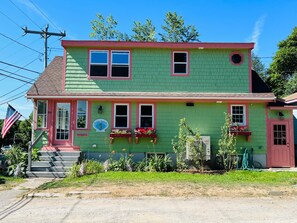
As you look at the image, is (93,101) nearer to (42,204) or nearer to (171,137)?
(171,137)

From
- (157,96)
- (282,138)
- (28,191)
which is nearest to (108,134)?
(157,96)

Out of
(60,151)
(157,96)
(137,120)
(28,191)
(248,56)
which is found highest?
(248,56)

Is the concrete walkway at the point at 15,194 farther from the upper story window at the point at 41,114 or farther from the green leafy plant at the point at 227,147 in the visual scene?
the green leafy plant at the point at 227,147

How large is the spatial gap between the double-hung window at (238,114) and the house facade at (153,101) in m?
0.05

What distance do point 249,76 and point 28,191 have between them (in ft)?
36.5

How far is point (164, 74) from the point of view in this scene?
15.0 meters

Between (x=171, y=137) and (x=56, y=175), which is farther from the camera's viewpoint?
(x=171, y=137)

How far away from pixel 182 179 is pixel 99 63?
7202 mm

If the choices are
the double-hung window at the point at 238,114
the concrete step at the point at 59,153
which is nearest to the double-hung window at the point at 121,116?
the concrete step at the point at 59,153

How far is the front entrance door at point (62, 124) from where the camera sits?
14461mm

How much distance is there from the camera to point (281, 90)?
30.7 meters

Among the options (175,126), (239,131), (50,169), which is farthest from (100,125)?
(239,131)

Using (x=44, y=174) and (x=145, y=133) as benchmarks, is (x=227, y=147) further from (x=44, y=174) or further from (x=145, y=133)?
(x=44, y=174)

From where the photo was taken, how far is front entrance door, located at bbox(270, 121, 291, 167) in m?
14.3
